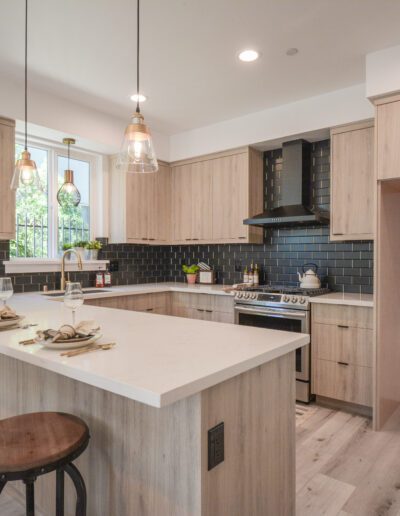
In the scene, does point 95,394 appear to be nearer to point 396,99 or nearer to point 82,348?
point 82,348

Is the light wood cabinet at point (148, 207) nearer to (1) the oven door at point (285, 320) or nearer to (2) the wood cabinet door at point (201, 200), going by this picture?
(2) the wood cabinet door at point (201, 200)

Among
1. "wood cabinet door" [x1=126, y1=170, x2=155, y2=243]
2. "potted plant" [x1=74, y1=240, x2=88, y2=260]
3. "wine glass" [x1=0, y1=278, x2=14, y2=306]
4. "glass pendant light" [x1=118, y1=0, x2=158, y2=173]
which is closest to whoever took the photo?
"glass pendant light" [x1=118, y1=0, x2=158, y2=173]

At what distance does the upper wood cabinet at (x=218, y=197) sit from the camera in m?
4.02

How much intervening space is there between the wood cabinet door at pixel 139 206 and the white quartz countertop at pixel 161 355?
7.51 feet

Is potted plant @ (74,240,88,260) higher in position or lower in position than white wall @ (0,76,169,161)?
lower

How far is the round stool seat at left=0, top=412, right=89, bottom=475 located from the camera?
1.16m

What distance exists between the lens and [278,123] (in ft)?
12.1

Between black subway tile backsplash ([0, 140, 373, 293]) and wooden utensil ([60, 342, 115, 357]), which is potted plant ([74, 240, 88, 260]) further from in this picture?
wooden utensil ([60, 342, 115, 357])

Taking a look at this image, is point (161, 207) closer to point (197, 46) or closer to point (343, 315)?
point (197, 46)

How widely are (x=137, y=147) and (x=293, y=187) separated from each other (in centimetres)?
233

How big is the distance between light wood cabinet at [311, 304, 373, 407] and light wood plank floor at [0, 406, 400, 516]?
0.20 m

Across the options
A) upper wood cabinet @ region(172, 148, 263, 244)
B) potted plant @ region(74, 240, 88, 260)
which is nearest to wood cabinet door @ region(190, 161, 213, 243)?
upper wood cabinet @ region(172, 148, 263, 244)

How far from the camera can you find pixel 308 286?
3633 millimetres

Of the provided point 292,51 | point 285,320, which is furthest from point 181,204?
point 292,51
